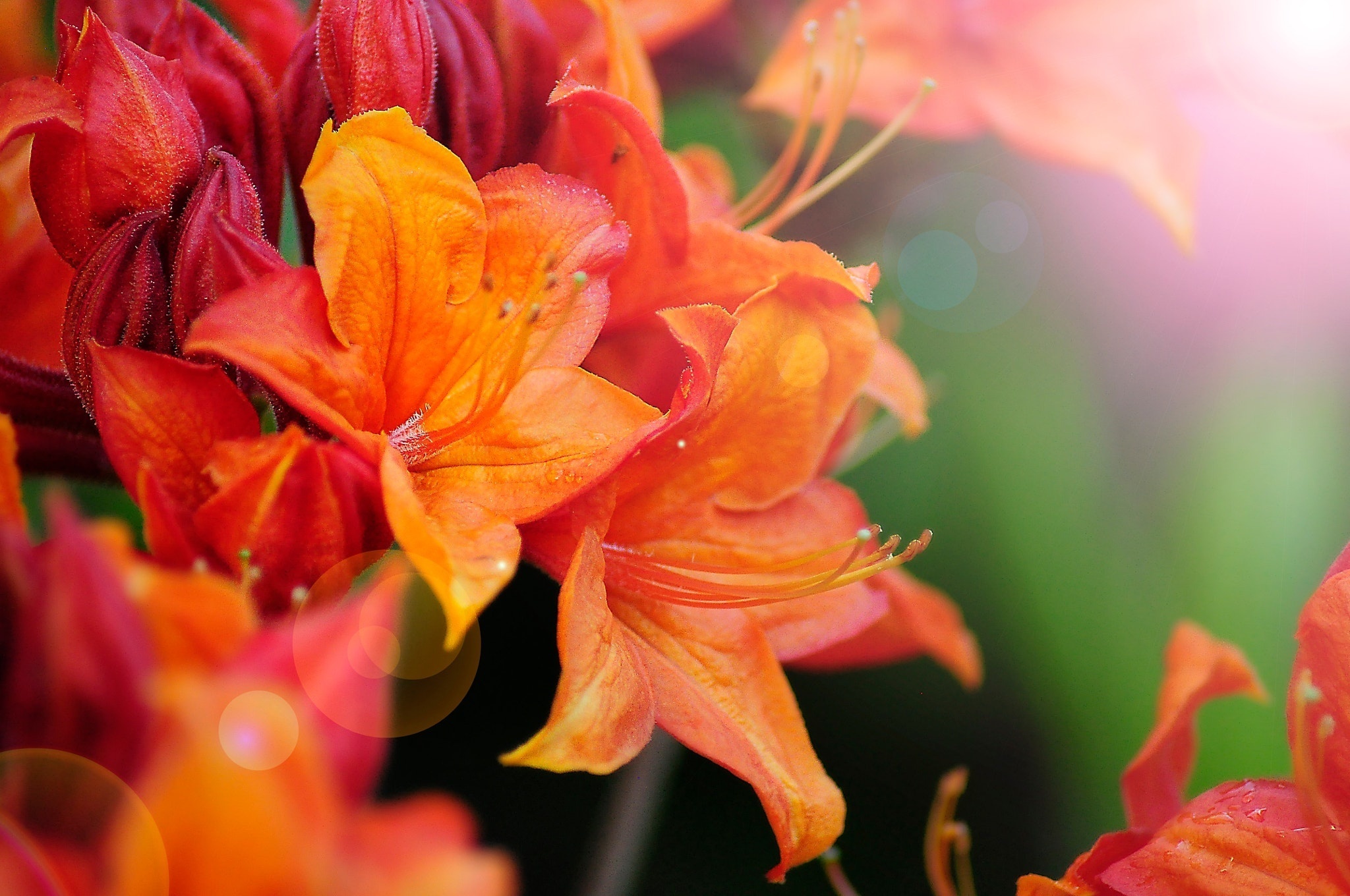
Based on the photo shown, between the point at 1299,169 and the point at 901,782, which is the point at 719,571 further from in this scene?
the point at 1299,169

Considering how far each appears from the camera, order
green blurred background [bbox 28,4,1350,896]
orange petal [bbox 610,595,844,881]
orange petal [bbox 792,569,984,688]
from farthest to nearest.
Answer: green blurred background [bbox 28,4,1350,896] → orange petal [bbox 792,569,984,688] → orange petal [bbox 610,595,844,881]

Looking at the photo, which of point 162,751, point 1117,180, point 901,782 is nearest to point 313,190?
point 162,751

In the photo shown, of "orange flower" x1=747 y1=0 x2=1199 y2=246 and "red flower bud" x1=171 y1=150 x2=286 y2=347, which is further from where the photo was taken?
"orange flower" x1=747 y1=0 x2=1199 y2=246

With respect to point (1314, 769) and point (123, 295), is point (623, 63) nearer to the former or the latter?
point (123, 295)

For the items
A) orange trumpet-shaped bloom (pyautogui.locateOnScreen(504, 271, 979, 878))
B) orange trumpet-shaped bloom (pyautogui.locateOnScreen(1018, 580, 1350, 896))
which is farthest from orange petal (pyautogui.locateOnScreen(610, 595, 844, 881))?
orange trumpet-shaped bloom (pyautogui.locateOnScreen(1018, 580, 1350, 896))

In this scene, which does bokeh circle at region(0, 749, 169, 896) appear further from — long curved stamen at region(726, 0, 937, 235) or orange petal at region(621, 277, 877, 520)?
long curved stamen at region(726, 0, 937, 235)

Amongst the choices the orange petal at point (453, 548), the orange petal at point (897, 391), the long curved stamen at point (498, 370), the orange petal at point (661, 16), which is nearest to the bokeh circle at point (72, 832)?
the orange petal at point (453, 548)

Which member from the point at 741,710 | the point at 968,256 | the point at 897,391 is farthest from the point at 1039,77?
the point at 741,710
